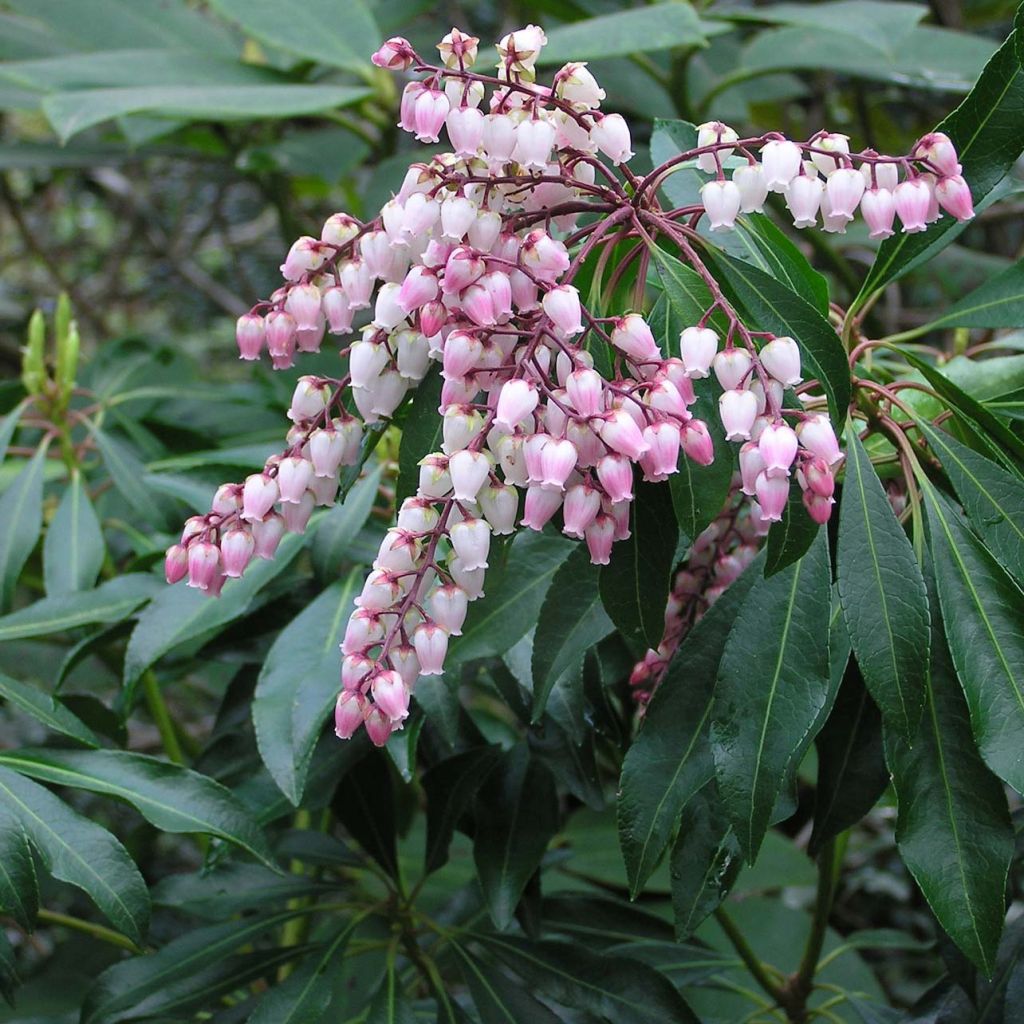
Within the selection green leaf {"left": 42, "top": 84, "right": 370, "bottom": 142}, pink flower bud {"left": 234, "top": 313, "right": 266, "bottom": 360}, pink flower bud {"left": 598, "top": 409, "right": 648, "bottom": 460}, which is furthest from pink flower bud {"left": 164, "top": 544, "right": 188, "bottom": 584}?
green leaf {"left": 42, "top": 84, "right": 370, "bottom": 142}

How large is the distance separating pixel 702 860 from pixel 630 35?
3.94ft

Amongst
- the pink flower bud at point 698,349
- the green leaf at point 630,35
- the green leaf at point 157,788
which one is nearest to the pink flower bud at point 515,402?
the pink flower bud at point 698,349

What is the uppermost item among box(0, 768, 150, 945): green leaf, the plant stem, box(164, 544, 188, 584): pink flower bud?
box(164, 544, 188, 584): pink flower bud

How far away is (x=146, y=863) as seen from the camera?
2.24 meters

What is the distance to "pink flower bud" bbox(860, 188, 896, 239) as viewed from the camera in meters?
0.89

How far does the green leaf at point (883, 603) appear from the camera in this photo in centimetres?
90

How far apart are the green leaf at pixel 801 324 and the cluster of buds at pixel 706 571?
0.27 m

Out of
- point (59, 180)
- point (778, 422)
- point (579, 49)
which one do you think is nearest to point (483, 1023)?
point (778, 422)

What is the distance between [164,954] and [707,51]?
2112 millimetres

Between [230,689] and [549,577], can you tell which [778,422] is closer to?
[549,577]

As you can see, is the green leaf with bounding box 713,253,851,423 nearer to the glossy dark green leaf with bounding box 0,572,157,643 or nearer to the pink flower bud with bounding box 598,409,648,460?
the pink flower bud with bounding box 598,409,648,460

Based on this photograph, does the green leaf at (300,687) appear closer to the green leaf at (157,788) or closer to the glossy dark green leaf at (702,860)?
the green leaf at (157,788)

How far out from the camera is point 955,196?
879 millimetres

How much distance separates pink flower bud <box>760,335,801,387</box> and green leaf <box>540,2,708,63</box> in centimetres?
99
